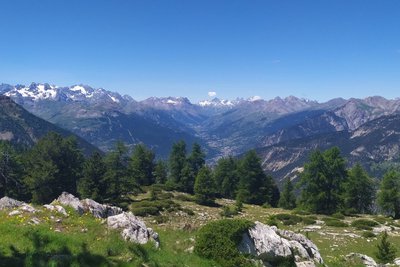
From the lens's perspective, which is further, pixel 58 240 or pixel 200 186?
pixel 200 186

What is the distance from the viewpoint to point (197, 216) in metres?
59.5

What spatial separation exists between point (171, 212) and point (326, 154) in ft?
116

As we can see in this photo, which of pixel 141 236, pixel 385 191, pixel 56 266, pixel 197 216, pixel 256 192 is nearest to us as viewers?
pixel 56 266

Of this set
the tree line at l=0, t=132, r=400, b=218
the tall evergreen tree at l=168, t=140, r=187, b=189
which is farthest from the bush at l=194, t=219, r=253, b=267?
the tall evergreen tree at l=168, t=140, r=187, b=189

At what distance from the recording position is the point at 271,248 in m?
20.8

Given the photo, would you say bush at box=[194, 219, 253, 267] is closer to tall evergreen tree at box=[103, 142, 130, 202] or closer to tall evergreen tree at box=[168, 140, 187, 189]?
tall evergreen tree at box=[103, 142, 130, 202]

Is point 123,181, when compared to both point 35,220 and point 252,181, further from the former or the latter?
point 35,220

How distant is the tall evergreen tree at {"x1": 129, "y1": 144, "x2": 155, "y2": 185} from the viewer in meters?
101

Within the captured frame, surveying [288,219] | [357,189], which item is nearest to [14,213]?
[288,219]

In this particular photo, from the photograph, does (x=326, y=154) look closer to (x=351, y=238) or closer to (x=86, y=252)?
(x=351, y=238)

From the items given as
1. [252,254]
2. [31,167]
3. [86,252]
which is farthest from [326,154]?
[86,252]

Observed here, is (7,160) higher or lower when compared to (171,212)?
higher

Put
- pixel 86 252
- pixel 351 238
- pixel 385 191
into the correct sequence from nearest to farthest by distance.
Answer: pixel 86 252 → pixel 351 238 → pixel 385 191

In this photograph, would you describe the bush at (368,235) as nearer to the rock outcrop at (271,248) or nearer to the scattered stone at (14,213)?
the rock outcrop at (271,248)
